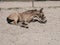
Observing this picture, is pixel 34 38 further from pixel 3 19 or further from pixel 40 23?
pixel 3 19

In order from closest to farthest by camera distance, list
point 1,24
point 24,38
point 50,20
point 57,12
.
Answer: point 24,38
point 1,24
point 50,20
point 57,12

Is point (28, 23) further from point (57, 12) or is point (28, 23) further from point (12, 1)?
point (12, 1)

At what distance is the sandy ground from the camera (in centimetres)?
638

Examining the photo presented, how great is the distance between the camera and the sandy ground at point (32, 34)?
638 cm

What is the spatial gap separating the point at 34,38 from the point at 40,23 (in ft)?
6.77

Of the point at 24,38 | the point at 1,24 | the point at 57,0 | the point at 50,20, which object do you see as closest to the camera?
the point at 24,38

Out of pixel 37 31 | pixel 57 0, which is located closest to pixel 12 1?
pixel 57 0

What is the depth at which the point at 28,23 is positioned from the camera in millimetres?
8625

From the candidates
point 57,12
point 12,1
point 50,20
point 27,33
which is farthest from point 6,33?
point 12,1

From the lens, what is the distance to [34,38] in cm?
675

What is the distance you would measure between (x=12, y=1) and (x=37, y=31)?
8268 millimetres

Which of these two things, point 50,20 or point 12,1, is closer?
point 50,20

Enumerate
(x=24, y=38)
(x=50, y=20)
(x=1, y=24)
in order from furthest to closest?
(x=50, y=20) → (x=1, y=24) → (x=24, y=38)

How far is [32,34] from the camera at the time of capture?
712 cm
